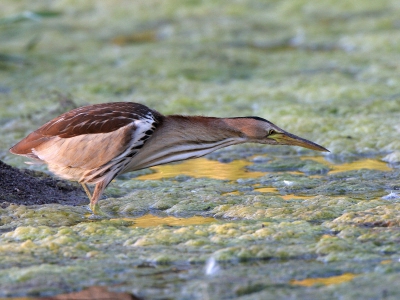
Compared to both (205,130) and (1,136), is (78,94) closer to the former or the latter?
(1,136)

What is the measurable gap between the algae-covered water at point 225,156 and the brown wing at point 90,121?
39 cm

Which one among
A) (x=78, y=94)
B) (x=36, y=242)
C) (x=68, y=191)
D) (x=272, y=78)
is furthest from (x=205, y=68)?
(x=36, y=242)

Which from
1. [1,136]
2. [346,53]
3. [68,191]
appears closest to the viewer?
[68,191]

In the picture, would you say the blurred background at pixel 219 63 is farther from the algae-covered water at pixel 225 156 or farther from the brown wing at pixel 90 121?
the brown wing at pixel 90 121

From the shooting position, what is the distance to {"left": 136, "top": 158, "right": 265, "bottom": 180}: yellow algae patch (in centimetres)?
494

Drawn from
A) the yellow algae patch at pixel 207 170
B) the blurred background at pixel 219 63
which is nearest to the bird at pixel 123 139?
the yellow algae patch at pixel 207 170

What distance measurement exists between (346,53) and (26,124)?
3772mm

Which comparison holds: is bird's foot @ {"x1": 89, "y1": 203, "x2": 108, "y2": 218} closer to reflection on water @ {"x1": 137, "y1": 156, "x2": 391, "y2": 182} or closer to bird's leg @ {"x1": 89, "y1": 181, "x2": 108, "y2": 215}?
bird's leg @ {"x1": 89, "y1": 181, "x2": 108, "y2": 215}

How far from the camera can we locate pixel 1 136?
5.86 meters

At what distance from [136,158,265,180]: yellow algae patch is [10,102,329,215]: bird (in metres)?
0.76

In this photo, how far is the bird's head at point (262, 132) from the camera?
13.2 ft

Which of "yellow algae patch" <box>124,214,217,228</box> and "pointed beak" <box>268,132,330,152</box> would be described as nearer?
"yellow algae patch" <box>124,214,217,228</box>

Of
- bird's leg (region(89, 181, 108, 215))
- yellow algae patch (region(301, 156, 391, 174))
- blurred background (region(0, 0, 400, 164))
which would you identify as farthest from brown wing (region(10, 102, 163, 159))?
yellow algae patch (region(301, 156, 391, 174))

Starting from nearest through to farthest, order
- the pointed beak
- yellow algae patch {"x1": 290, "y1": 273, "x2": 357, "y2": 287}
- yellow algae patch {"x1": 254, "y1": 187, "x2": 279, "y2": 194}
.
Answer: yellow algae patch {"x1": 290, "y1": 273, "x2": 357, "y2": 287}, the pointed beak, yellow algae patch {"x1": 254, "y1": 187, "x2": 279, "y2": 194}
